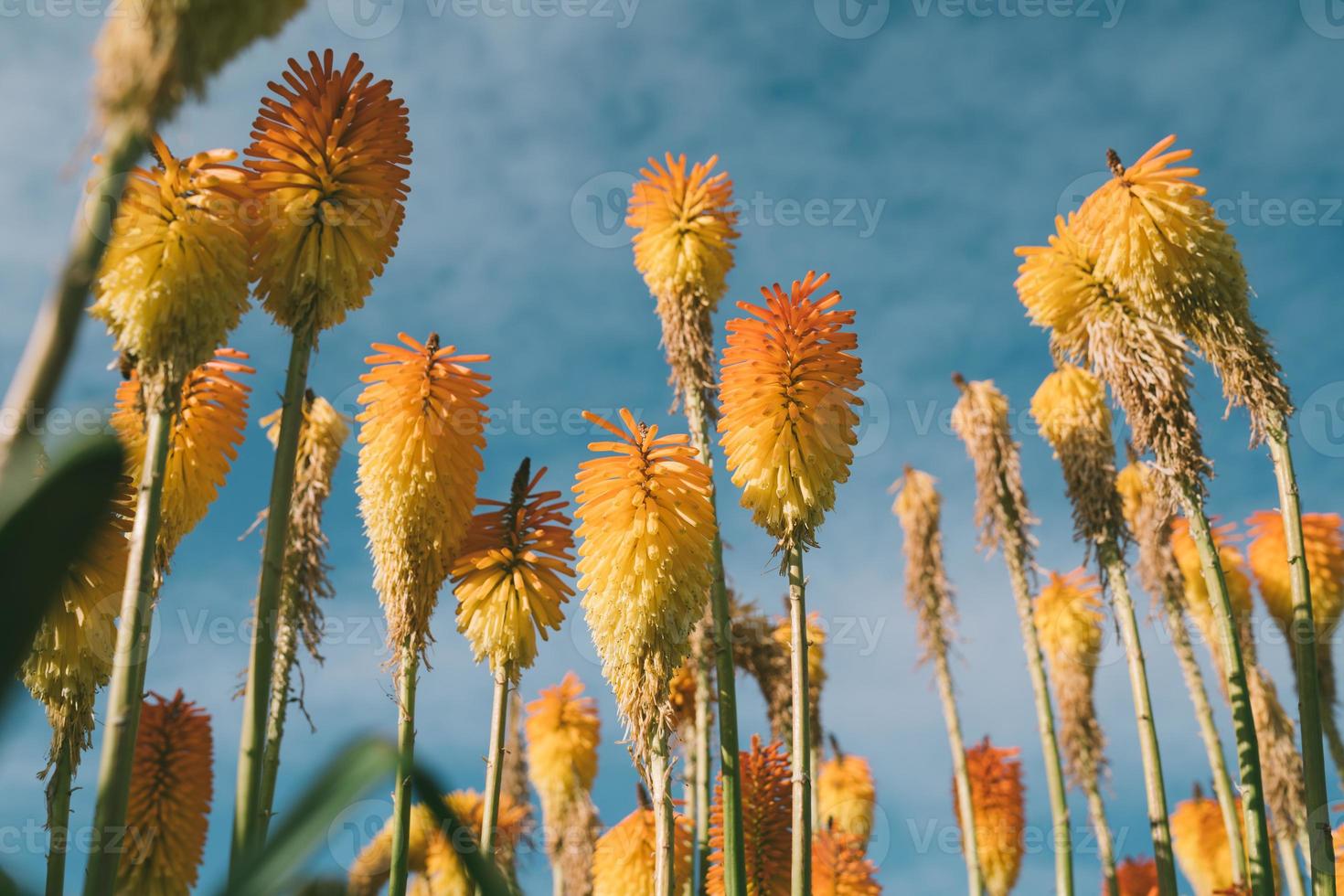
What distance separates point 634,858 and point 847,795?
25.0 feet

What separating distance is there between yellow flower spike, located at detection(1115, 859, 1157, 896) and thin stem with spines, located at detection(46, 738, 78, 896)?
46.5 ft

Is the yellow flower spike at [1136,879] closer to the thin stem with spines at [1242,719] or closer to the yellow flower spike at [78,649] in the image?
the thin stem with spines at [1242,719]

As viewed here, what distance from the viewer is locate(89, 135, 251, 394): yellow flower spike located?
19.7 feet

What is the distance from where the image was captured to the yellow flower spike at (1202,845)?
18281 mm

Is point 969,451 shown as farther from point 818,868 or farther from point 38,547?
point 38,547

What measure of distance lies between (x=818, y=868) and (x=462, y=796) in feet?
17.3

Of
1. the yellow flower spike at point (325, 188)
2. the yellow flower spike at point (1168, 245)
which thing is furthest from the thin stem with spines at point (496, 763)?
the yellow flower spike at point (1168, 245)

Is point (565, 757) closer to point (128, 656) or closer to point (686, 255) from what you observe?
point (686, 255)

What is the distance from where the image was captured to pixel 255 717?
5457mm

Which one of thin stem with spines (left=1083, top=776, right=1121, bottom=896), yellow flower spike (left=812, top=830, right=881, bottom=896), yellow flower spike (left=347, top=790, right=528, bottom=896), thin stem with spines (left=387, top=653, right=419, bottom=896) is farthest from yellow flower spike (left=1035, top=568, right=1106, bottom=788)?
thin stem with spines (left=387, top=653, right=419, bottom=896)

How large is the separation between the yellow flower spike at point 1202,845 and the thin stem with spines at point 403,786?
51.1ft

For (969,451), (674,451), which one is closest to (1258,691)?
(969,451)

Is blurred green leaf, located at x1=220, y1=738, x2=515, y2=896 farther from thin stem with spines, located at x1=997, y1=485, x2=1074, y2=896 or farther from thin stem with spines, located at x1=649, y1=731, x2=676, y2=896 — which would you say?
thin stem with spines, located at x1=997, y1=485, x2=1074, y2=896

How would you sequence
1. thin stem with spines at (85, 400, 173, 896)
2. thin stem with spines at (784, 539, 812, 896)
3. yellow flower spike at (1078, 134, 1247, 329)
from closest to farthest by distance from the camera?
thin stem with spines at (85, 400, 173, 896) → thin stem with spines at (784, 539, 812, 896) → yellow flower spike at (1078, 134, 1247, 329)
